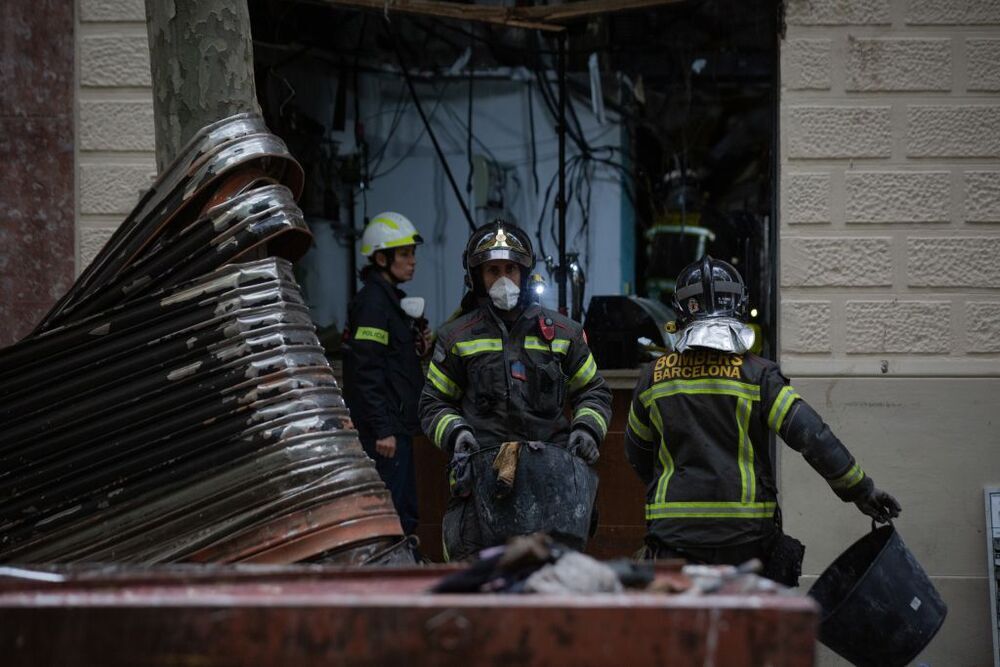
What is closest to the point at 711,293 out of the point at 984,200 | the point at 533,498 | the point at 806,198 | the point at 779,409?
the point at 779,409

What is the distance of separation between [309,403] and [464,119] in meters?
6.12

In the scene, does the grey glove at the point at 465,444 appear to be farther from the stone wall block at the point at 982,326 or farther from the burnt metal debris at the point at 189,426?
the stone wall block at the point at 982,326

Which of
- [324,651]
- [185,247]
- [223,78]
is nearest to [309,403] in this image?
[185,247]

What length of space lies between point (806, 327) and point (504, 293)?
184 cm

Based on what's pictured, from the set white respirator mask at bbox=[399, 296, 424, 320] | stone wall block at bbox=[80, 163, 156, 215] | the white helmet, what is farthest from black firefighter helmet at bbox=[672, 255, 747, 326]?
stone wall block at bbox=[80, 163, 156, 215]

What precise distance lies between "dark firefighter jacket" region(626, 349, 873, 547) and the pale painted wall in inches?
65.4

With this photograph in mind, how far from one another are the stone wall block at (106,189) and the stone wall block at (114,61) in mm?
446

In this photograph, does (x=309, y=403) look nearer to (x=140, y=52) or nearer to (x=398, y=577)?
(x=398, y=577)

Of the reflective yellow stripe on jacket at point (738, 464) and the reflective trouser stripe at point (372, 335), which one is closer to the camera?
the reflective yellow stripe on jacket at point (738, 464)

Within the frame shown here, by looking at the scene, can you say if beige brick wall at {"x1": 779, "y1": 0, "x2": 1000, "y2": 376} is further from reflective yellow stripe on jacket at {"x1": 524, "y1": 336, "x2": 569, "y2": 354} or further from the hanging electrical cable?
the hanging electrical cable

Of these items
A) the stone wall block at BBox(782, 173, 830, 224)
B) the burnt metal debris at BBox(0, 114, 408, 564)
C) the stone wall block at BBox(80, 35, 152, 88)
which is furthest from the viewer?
the stone wall block at BBox(80, 35, 152, 88)

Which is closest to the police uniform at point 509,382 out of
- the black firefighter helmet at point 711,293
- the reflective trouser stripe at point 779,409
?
the black firefighter helmet at point 711,293

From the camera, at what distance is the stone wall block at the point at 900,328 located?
6.06m

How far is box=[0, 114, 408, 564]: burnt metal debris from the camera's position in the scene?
9.53 feet
